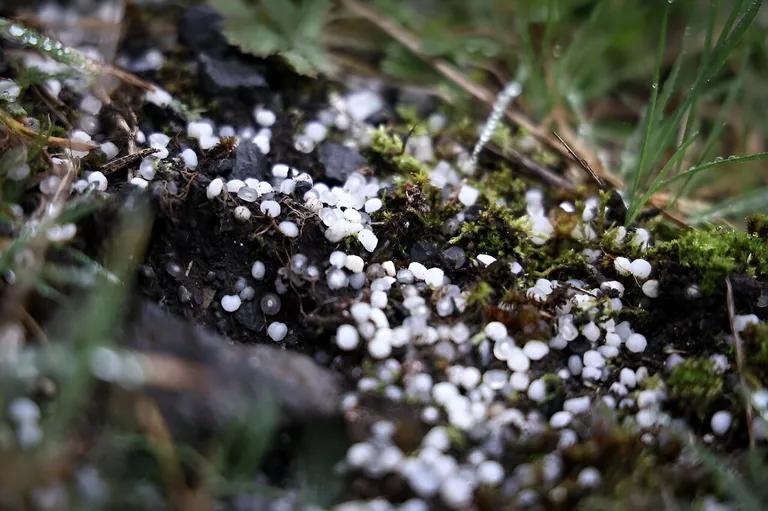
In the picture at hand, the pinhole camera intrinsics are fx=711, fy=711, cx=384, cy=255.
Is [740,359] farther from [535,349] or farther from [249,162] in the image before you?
[249,162]

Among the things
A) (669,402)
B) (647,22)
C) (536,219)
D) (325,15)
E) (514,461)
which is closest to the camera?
(514,461)

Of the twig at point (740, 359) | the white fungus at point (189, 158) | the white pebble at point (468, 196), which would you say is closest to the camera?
the twig at point (740, 359)

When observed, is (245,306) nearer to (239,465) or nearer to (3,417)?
(239,465)

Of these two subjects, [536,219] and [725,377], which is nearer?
[725,377]

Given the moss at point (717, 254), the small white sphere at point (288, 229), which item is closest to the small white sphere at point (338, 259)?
the small white sphere at point (288, 229)

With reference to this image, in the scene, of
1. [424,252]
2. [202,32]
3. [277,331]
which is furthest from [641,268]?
[202,32]

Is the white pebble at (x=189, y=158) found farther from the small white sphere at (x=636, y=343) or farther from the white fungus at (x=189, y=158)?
the small white sphere at (x=636, y=343)

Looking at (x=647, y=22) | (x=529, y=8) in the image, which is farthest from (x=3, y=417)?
(x=647, y=22)
